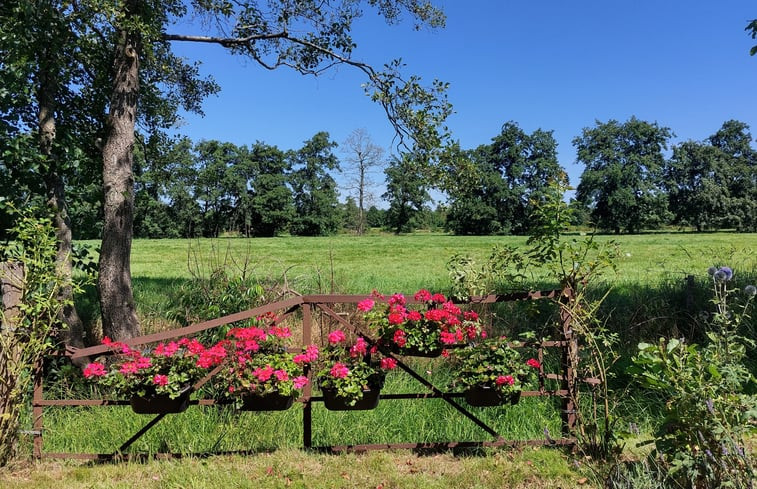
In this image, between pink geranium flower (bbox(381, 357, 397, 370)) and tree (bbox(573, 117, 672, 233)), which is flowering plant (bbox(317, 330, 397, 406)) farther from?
tree (bbox(573, 117, 672, 233))

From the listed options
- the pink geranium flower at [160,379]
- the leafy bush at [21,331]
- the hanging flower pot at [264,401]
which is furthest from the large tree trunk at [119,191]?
the hanging flower pot at [264,401]

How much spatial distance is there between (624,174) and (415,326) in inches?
2506

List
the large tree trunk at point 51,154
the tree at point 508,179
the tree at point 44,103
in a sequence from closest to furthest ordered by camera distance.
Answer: the tree at point 44,103 < the large tree trunk at point 51,154 < the tree at point 508,179

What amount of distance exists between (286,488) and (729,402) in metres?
2.39

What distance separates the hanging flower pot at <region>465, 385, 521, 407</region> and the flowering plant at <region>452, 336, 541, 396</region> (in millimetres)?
17

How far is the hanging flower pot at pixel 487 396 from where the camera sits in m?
2.89

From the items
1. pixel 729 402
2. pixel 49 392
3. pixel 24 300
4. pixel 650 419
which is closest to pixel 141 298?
pixel 49 392

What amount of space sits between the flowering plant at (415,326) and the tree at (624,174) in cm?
5693

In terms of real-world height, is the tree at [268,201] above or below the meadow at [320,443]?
above

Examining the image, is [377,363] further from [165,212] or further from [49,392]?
[165,212]

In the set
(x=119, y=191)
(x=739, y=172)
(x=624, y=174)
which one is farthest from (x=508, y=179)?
(x=119, y=191)

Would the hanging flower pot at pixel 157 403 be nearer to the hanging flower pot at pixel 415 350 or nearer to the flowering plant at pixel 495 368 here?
the hanging flower pot at pixel 415 350

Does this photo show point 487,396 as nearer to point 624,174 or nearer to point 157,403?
point 157,403

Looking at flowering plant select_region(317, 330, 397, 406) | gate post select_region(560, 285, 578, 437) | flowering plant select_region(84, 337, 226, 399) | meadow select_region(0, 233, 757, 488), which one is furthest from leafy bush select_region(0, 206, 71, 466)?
gate post select_region(560, 285, 578, 437)
